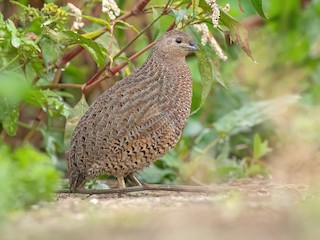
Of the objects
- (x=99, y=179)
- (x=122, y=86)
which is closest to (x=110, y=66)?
(x=122, y=86)

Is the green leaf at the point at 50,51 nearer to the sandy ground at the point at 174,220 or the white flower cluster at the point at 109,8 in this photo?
the white flower cluster at the point at 109,8

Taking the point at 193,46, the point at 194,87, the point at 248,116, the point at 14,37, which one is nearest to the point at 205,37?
the point at 193,46

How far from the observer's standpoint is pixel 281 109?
7910 mm

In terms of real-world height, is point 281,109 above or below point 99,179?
above

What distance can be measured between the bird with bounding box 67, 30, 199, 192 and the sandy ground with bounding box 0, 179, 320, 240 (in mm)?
1126

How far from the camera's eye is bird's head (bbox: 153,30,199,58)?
5.84m

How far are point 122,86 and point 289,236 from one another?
98.4 inches

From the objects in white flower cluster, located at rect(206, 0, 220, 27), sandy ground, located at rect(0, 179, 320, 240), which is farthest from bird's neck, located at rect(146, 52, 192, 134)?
sandy ground, located at rect(0, 179, 320, 240)

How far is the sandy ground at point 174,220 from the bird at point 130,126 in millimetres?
1126

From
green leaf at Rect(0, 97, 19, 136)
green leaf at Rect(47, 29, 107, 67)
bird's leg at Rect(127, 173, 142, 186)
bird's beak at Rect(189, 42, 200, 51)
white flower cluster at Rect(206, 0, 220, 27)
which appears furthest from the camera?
bird's leg at Rect(127, 173, 142, 186)

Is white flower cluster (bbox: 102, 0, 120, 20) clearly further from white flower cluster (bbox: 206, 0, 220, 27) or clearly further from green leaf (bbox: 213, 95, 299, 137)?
green leaf (bbox: 213, 95, 299, 137)

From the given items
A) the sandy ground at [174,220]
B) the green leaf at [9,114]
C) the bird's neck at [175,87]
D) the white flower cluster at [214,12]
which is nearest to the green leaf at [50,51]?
the green leaf at [9,114]

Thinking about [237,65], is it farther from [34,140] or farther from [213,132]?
[34,140]

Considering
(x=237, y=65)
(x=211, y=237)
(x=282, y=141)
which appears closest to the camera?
(x=211, y=237)
